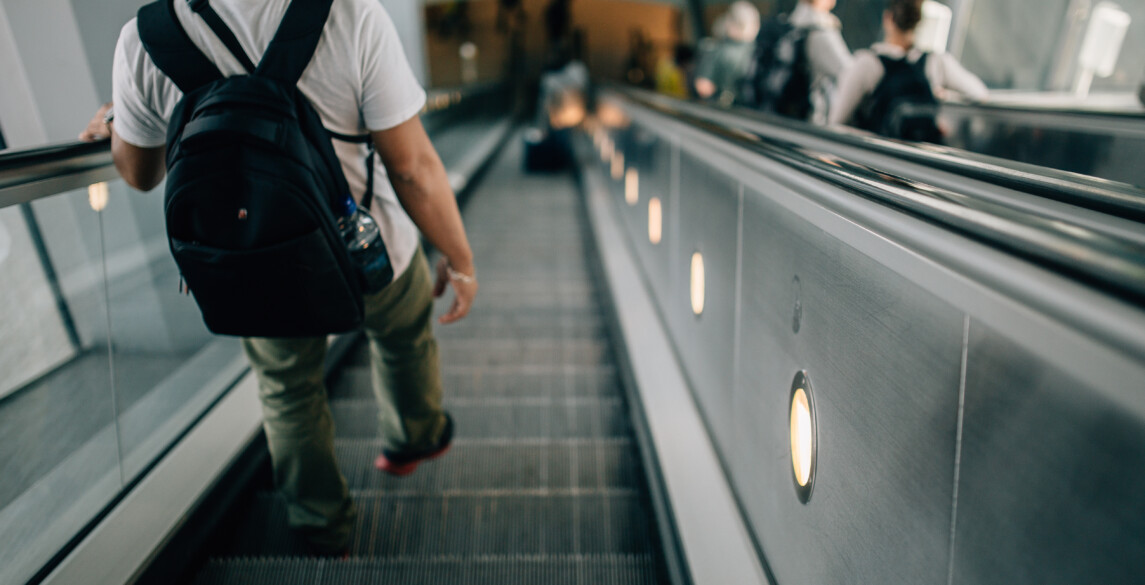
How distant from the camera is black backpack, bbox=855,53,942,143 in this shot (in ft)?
9.93

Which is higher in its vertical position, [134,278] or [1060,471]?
[1060,471]

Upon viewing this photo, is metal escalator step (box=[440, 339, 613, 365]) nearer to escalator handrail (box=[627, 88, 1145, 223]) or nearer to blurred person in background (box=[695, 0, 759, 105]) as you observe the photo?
escalator handrail (box=[627, 88, 1145, 223])

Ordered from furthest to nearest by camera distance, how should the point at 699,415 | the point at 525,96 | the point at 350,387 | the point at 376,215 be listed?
the point at 525,96 < the point at 350,387 < the point at 699,415 < the point at 376,215

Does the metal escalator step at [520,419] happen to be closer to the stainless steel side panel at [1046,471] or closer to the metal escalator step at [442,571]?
the metal escalator step at [442,571]

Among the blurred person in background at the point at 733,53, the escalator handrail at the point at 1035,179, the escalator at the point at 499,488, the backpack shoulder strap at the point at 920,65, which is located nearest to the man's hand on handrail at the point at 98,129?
the escalator at the point at 499,488

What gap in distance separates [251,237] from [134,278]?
1.14 metres

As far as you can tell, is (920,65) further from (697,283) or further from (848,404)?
(848,404)

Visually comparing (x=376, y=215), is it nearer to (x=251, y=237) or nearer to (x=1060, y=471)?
(x=251, y=237)

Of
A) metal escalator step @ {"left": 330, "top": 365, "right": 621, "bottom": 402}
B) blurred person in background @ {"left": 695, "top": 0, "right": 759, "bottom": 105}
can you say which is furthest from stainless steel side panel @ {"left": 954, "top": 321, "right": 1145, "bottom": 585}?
blurred person in background @ {"left": 695, "top": 0, "right": 759, "bottom": 105}

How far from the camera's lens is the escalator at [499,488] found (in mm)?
2012

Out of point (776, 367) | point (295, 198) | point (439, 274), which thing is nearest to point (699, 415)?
point (776, 367)

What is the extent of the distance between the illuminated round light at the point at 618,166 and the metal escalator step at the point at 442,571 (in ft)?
13.0

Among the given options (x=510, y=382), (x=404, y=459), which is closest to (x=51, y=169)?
(x=404, y=459)

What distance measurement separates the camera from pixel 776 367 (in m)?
1.51
